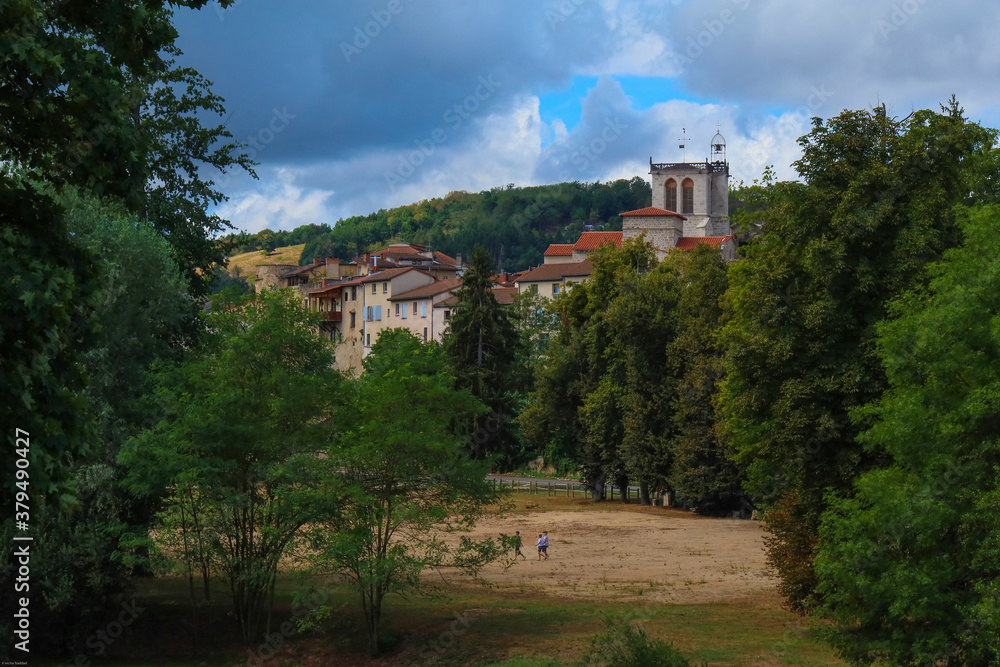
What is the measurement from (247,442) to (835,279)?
1688cm

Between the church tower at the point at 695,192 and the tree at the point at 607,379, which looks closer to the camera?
the tree at the point at 607,379

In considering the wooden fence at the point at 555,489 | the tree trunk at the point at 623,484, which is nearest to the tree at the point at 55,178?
the tree trunk at the point at 623,484

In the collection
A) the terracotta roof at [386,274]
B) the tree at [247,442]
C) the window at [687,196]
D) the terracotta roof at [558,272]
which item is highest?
the window at [687,196]

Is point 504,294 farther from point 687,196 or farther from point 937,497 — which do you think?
point 937,497

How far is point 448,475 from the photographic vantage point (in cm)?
3027

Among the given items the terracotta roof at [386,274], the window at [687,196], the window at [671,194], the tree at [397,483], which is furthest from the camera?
the window at [671,194]

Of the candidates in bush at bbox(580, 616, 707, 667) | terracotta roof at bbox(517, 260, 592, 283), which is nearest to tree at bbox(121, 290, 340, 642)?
bush at bbox(580, 616, 707, 667)

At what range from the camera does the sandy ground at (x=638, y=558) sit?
121ft

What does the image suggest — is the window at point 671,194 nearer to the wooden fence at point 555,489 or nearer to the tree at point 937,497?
the wooden fence at point 555,489

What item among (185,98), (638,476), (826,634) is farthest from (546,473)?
(826,634)

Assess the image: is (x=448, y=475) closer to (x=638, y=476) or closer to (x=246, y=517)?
(x=246, y=517)

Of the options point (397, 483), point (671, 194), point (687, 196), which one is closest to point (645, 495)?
point (397, 483)

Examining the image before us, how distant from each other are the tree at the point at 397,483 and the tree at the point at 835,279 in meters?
8.33

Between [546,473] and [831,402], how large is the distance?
57951 millimetres
